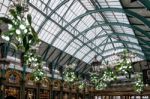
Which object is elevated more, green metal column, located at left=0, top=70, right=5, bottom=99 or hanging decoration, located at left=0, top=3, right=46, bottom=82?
hanging decoration, located at left=0, top=3, right=46, bottom=82

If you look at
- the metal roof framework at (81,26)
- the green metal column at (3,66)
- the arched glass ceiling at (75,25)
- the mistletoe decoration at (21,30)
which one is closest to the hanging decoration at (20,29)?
the mistletoe decoration at (21,30)

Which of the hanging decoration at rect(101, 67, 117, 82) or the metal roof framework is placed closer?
the metal roof framework

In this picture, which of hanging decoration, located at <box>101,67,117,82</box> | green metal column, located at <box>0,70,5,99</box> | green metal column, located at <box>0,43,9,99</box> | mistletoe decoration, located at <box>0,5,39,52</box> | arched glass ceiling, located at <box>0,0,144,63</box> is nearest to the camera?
mistletoe decoration, located at <box>0,5,39,52</box>

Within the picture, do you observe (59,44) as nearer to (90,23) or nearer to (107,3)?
(90,23)

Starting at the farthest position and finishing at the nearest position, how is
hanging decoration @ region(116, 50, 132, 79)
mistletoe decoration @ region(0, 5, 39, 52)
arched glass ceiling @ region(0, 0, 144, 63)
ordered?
arched glass ceiling @ region(0, 0, 144, 63), hanging decoration @ region(116, 50, 132, 79), mistletoe decoration @ region(0, 5, 39, 52)

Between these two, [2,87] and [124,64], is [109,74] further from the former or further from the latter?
[2,87]

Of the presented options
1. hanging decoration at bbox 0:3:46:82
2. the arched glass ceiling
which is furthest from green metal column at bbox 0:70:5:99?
hanging decoration at bbox 0:3:46:82

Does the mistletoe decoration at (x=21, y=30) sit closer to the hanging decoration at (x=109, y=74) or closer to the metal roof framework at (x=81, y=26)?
the metal roof framework at (x=81, y=26)

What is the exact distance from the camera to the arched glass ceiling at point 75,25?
30.1 meters

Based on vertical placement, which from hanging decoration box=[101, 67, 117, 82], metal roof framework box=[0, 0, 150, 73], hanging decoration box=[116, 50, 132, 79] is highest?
metal roof framework box=[0, 0, 150, 73]

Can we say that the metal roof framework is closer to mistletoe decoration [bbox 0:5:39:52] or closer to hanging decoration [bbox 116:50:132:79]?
hanging decoration [bbox 116:50:132:79]

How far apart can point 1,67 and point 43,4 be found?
25.9 feet

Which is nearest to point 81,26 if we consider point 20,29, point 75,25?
point 75,25

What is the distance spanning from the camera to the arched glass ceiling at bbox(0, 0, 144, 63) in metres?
30.1
